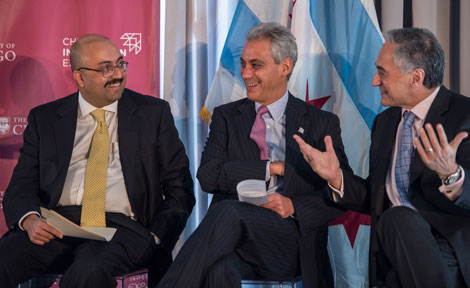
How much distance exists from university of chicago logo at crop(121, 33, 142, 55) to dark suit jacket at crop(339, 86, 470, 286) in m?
1.90

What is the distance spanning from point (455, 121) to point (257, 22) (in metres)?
1.71

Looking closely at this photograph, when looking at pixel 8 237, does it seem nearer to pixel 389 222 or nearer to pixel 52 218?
pixel 52 218

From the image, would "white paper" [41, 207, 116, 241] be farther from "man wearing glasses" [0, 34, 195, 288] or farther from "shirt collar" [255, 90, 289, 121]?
"shirt collar" [255, 90, 289, 121]

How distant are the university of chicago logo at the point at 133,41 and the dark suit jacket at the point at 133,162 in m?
0.87

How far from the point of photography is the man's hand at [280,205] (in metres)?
2.87

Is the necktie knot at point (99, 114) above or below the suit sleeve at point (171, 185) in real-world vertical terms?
above

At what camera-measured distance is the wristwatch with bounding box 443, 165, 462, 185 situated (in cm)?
235

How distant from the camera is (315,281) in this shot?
2881mm

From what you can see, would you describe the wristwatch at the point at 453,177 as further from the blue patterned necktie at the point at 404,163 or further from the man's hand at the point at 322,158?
the man's hand at the point at 322,158

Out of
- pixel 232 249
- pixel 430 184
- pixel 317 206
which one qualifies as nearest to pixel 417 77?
pixel 430 184

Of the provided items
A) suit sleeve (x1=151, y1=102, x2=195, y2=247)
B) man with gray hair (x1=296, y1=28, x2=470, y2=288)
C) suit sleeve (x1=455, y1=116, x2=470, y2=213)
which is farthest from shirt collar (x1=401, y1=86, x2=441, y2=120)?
suit sleeve (x1=151, y1=102, x2=195, y2=247)

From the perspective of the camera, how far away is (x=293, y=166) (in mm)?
3062

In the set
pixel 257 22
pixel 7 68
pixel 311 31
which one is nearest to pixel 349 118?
pixel 311 31

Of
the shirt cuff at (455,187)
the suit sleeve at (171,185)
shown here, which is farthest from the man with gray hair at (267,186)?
the shirt cuff at (455,187)
